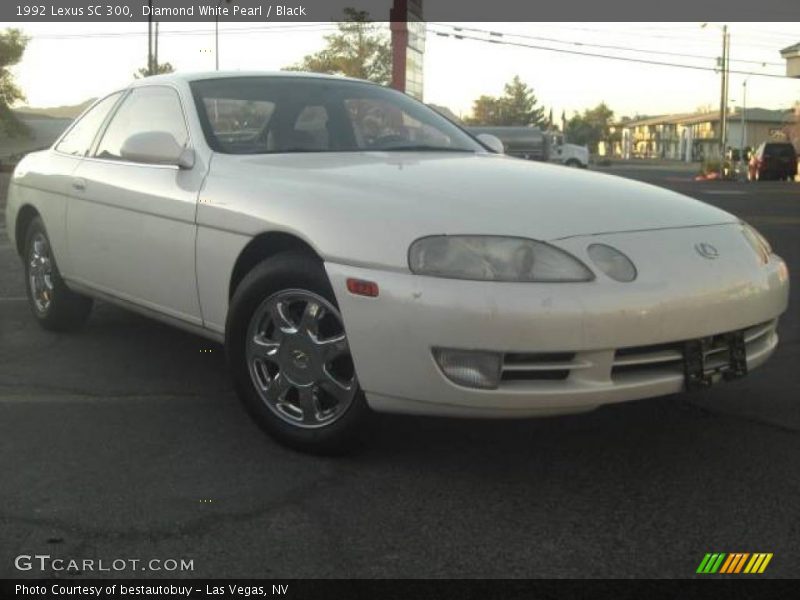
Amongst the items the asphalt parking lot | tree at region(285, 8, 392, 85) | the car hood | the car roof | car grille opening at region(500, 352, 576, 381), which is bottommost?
the asphalt parking lot

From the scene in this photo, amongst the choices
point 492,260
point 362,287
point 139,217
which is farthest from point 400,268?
point 139,217

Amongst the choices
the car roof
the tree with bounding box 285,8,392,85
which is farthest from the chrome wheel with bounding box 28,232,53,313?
the tree with bounding box 285,8,392,85

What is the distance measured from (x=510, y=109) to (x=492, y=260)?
10597 cm

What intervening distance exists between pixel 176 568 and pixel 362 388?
879 millimetres

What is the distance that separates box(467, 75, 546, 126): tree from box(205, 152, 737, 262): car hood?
337 ft

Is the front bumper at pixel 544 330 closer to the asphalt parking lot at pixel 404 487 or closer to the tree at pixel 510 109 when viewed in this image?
the asphalt parking lot at pixel 404 487

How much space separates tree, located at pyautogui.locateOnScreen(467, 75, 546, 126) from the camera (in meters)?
105

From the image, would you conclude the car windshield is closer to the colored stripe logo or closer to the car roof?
the car roof

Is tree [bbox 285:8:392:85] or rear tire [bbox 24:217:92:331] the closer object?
rear tire [bbox 24:217:92:331]

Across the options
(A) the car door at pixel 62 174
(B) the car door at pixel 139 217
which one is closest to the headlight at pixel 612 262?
(B) the car door at pixel 139 217

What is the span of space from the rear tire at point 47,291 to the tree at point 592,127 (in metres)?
117

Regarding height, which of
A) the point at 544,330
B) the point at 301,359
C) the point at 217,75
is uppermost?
the point at 217,75

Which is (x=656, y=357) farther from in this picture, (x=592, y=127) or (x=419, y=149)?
(x=592, y=127)

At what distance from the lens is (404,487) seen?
3057mm
